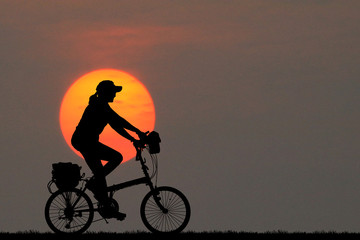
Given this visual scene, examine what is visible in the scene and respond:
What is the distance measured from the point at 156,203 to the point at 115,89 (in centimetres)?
243

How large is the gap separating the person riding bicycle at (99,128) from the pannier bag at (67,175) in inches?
27.4

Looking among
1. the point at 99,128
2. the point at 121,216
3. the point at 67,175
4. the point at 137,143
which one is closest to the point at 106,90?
the point at 99,128

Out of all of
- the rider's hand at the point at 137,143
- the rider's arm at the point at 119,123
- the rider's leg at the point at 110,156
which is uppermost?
the rider's arm at the point at 119,123

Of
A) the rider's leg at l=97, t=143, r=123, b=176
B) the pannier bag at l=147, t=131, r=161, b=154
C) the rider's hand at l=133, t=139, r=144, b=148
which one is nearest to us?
the rider's leg at l=97, t=143, r=123, b=176

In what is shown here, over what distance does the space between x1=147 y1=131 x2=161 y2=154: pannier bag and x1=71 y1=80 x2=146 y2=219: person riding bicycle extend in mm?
258

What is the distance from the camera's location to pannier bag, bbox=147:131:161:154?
14703mm

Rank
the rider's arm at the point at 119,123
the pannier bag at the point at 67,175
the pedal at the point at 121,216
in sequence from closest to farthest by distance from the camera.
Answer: the rider's arm at the point at 119,123, the pedal at the point at 121,216, the pannier bag at the point at 67,175

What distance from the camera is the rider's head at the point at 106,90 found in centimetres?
1444

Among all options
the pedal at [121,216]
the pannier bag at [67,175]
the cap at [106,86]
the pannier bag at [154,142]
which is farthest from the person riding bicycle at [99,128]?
the pedal at [121,216]
